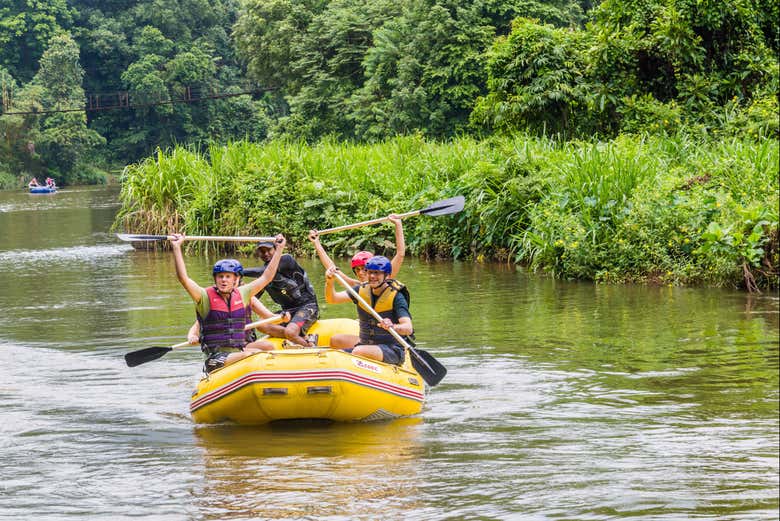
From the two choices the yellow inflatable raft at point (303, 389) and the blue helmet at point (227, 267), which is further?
the blue helmet at point (227, 267)

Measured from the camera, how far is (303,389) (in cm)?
870

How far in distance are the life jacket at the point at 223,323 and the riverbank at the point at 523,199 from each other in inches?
275

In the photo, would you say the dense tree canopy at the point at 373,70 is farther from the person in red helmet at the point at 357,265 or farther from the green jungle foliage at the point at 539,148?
the person in red helmet at the point at 357,265

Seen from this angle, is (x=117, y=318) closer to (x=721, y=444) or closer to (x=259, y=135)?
(x=721, y=444)

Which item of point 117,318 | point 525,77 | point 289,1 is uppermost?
point 289,1

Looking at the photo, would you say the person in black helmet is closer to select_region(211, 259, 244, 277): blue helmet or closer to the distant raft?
select_region(211, 259, 244, 277): blue helmet

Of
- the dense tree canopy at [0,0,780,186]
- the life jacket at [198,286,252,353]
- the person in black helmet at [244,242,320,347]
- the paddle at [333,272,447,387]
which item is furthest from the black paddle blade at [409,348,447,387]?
the dense tree canopy at [0,0,780,186]

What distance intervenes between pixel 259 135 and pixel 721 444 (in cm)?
7488

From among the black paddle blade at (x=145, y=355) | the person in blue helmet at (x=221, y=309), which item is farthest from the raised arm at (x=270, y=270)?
the black paddle blade at (x=145, y=355)

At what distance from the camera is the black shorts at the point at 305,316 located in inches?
426

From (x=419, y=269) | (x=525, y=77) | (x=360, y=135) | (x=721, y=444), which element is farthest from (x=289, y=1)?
(x=721, y=444)

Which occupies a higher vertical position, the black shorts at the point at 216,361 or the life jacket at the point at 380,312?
the life jacket at the point at 380,312

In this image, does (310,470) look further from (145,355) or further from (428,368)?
(145,355)

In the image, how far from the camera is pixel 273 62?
1950 inches
